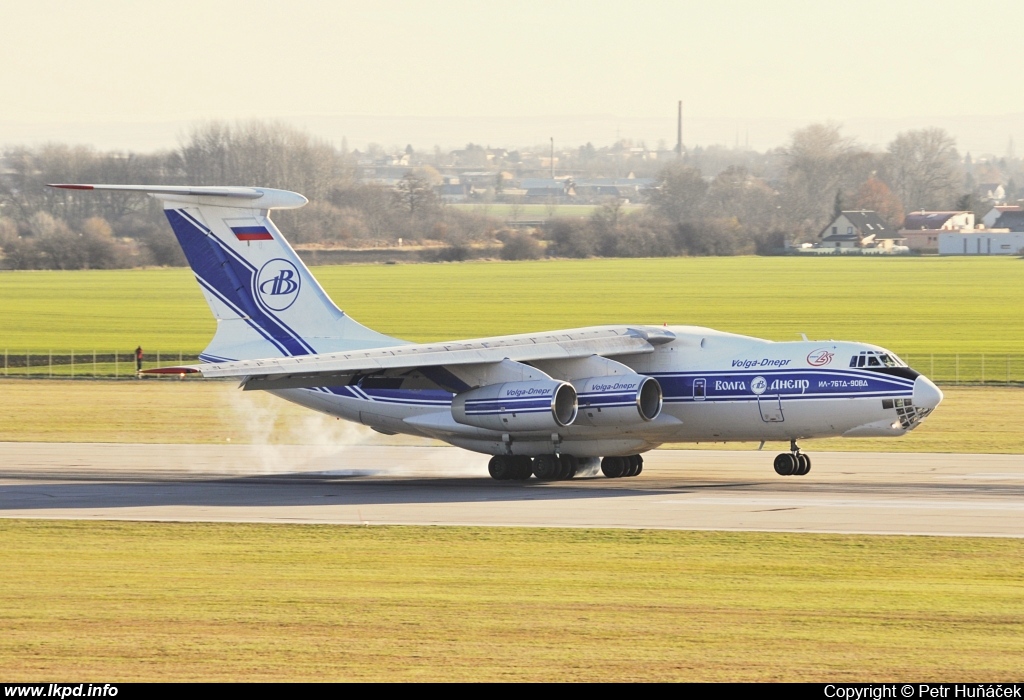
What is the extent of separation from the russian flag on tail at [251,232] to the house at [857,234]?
14453 centimetres

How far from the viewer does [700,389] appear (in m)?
30.2

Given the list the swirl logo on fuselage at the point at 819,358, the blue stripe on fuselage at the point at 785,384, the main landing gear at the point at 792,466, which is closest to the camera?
the blue stripe on fuselage at the point at 785,384

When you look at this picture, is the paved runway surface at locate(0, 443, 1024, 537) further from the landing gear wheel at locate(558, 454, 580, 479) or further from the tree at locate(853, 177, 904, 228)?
the tree at locate(853, 177, 904, 228)

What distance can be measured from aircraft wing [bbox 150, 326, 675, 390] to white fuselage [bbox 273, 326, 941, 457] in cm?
49

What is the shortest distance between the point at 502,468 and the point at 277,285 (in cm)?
651

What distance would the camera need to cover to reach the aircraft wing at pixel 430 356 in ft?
93.6

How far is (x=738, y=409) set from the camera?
29.8 meters

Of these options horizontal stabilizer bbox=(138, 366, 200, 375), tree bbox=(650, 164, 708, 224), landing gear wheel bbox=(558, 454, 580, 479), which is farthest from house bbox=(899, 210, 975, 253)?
horizontal stabilizer bbox=(138, 366, 200, 375)

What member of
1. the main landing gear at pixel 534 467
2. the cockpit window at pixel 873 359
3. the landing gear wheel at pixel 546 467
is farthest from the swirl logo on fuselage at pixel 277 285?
the cockpit window at pixel 873 359

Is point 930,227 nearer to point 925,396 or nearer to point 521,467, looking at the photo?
point 925,396

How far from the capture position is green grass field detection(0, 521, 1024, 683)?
13.7 meters

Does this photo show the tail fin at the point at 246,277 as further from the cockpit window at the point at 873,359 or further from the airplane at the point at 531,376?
the cockpit window at the point at 873,359

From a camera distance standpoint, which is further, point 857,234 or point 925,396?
point 857,234

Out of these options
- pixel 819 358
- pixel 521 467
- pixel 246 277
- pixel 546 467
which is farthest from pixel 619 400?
pixel 246 277
